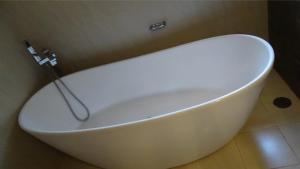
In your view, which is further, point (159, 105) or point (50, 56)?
point (159, 105)

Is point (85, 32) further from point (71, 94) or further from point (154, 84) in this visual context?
point (154, 84)

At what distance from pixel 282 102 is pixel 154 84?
0.96 m

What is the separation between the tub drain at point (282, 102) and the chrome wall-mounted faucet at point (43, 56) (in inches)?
63.9

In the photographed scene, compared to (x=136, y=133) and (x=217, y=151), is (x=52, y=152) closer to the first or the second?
(x=136, y=133)

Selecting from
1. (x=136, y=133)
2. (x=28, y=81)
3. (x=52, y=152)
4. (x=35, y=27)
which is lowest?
(x=52, y=152)

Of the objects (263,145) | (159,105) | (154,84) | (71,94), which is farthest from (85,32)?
(263,145)

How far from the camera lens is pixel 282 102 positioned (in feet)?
6.02

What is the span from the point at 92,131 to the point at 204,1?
1.25 meters

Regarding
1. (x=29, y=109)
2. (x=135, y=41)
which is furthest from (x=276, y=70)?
(x=29, y=109)

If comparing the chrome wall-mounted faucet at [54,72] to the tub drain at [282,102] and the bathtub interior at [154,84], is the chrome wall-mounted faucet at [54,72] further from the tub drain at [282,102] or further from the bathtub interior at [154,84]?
the tub drain at [282,102]

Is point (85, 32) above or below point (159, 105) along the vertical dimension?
above

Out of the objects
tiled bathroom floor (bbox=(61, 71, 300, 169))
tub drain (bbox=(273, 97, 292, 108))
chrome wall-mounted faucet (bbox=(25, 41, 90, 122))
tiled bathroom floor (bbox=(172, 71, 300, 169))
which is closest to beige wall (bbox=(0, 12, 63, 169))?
chrome wall-mounted faucet (bbox=(25, 41, 90, 122))

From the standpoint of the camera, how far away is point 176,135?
1.30 meters

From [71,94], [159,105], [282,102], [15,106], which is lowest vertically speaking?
[282,102]
